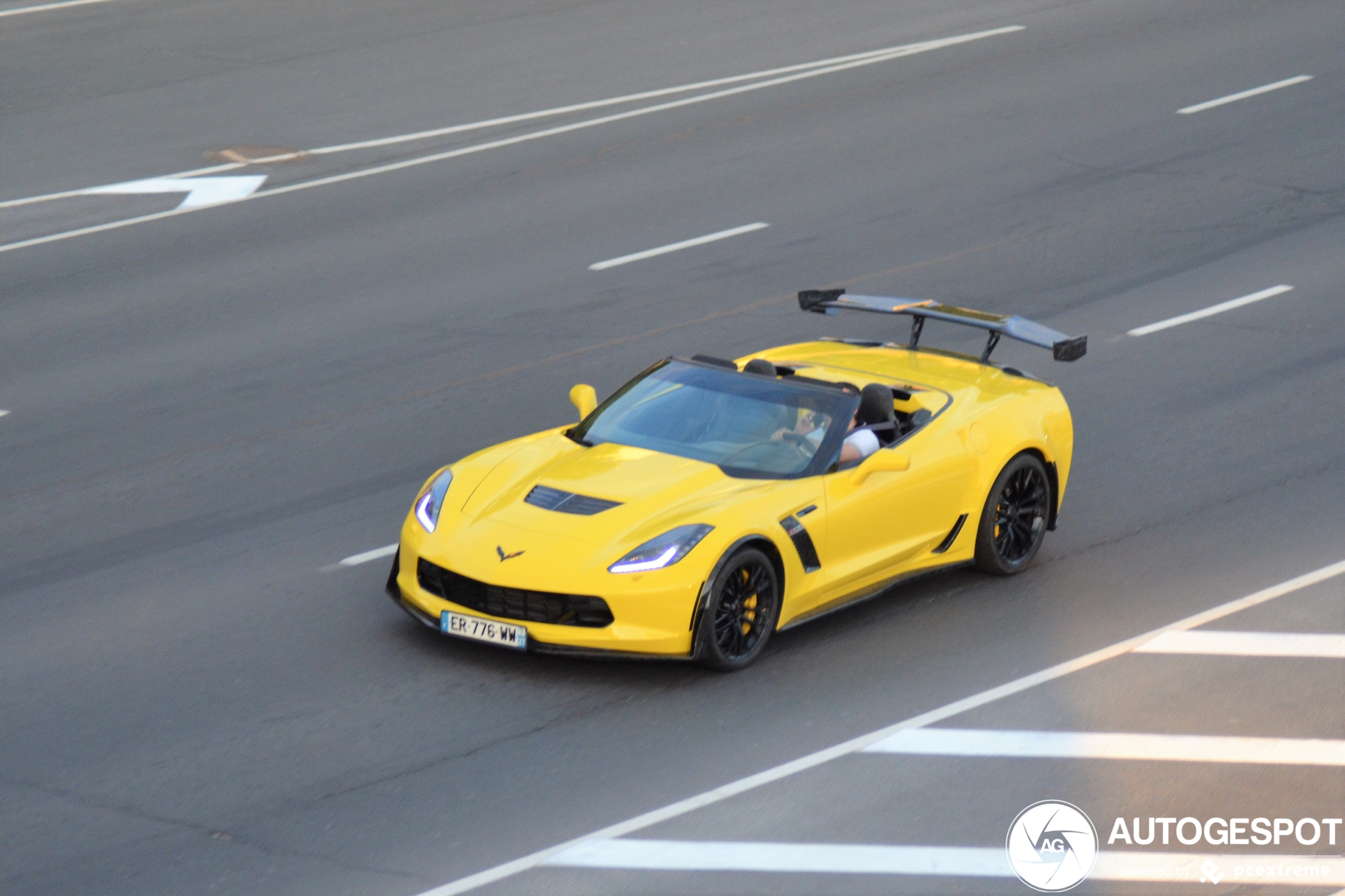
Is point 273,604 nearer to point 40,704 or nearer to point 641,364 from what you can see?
point 40,704

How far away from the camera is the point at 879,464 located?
352 inches

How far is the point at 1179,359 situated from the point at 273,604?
8142 millimetres

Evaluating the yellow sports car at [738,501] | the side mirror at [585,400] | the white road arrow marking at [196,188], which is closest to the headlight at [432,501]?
the yellow sports car at [738,501]

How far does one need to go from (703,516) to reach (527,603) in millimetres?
985

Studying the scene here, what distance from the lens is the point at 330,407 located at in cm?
1271

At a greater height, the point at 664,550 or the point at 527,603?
the point at 664,550

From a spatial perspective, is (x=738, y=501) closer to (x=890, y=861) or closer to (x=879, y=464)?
(x=879, y=464)

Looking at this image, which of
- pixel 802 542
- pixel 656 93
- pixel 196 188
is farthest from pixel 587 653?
pixel 656 93

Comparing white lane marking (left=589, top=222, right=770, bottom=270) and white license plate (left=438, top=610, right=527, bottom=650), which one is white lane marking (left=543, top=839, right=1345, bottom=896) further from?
white lane marking (left=589, top=222, right=770, bottom=270)

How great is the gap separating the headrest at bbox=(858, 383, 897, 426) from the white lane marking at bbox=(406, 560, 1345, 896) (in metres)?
1.77

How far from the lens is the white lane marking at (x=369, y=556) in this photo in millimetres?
9867

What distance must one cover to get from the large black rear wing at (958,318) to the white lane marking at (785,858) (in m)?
3.69

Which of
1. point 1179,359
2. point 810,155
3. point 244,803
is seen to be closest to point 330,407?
point 244,803

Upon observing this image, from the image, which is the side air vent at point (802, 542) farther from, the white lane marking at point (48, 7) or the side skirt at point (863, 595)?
the white lane marking at point (48, 7)
